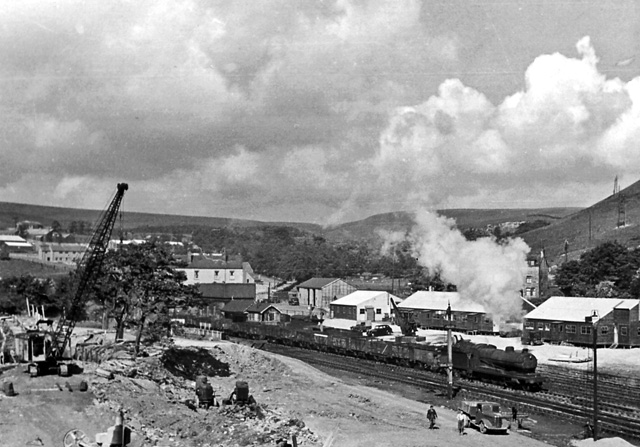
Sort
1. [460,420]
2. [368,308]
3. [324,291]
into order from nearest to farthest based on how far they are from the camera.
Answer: [460,420] < [368,308] < [324,291]

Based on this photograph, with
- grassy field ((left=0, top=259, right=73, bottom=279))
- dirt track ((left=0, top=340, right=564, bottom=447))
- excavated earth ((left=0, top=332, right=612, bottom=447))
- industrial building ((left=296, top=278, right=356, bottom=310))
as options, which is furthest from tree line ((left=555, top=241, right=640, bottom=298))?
grassy field ((left=0, top=259, right=73, bottom=279))

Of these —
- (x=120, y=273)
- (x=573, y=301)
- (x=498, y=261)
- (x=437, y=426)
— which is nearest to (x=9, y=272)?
(x=120, y=273)

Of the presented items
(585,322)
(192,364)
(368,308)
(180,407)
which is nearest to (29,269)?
(368,308)

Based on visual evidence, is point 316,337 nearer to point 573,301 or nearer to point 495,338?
point 495,338

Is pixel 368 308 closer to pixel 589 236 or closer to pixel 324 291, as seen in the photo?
pixel 324 291

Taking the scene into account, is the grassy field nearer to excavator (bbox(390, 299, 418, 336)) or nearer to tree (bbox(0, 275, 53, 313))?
tree (bbox(0, 275, 53, 313))

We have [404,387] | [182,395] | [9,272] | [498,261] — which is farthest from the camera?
[9,272]

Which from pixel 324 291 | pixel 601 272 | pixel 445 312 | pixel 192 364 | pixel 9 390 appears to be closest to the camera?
pixel 9 390
